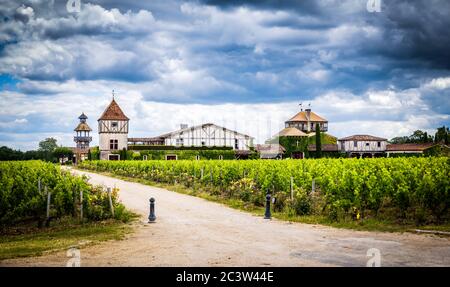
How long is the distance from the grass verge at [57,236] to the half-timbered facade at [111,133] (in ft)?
202

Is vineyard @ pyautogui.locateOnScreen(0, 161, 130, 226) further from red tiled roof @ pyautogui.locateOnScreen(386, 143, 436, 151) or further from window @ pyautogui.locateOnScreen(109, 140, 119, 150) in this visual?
red tiled roof @ pyautogui.locateOnScreen(386, 143, 436, 151)

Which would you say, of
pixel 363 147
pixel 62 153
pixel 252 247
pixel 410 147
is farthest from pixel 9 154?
pixel 410 147

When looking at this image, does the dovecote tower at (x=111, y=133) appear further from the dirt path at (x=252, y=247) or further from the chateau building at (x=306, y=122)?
the dirt path at (x=252, y=247)

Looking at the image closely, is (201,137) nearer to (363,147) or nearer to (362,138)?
(362,138)

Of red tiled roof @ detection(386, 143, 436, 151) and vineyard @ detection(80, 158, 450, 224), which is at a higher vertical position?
red tiled roof @ detection(386, 143, 436, 151)

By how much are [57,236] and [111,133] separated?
6488cm

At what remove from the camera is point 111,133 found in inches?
3091

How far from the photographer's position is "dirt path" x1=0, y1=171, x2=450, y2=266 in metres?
10.1

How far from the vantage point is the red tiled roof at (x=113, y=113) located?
3115 inches

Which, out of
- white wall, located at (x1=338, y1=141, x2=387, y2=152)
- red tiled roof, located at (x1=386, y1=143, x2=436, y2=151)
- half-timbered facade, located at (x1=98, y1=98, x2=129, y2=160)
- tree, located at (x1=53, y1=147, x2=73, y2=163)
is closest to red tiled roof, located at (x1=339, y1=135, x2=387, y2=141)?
white wall, located at (x1=338, y1=141, x2=387, y2=152)

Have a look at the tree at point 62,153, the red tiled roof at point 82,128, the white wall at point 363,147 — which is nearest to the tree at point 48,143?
the red tiled roof at point 82,128

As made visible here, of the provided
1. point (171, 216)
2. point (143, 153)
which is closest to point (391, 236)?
point (171, 216)

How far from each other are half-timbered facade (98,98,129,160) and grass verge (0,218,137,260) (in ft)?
202
